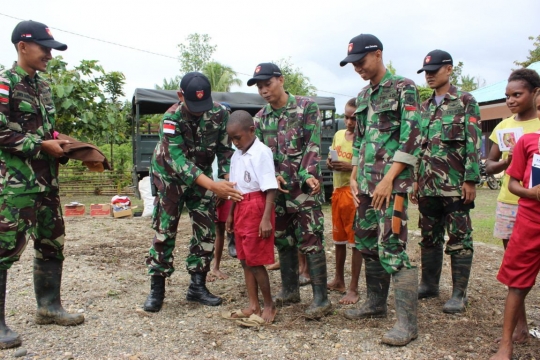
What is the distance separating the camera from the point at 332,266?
213 inches

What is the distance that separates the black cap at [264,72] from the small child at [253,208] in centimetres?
35

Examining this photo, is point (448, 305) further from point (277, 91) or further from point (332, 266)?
point (277, 91)

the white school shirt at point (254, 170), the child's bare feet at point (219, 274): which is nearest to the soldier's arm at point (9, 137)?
the white school shirt at point (254, 170)

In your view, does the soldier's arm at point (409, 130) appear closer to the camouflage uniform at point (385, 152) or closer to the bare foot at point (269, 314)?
the camouflage uniform at point (385, 152)

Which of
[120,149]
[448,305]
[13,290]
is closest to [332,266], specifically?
[448,305]

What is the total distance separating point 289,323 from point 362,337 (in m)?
0.58

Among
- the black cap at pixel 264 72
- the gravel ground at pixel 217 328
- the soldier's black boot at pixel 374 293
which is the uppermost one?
the black cap at pixel 264 72

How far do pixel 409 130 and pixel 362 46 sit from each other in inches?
27.2

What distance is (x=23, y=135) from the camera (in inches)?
126

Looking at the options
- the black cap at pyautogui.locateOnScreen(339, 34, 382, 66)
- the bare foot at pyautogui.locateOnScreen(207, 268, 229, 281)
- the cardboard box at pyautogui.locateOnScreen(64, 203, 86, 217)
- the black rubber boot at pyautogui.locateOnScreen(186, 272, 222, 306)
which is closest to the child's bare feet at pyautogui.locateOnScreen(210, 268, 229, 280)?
the bare foot at pyautogui.locateOnScreen(207, 268, 229, 281)

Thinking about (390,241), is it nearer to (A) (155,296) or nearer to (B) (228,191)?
(B) (228,191)

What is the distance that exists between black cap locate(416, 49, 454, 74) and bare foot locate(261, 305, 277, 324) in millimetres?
2360

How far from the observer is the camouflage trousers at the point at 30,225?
3.16 m

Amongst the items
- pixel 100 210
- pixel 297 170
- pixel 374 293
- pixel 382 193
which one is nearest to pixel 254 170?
pixel 297 170
